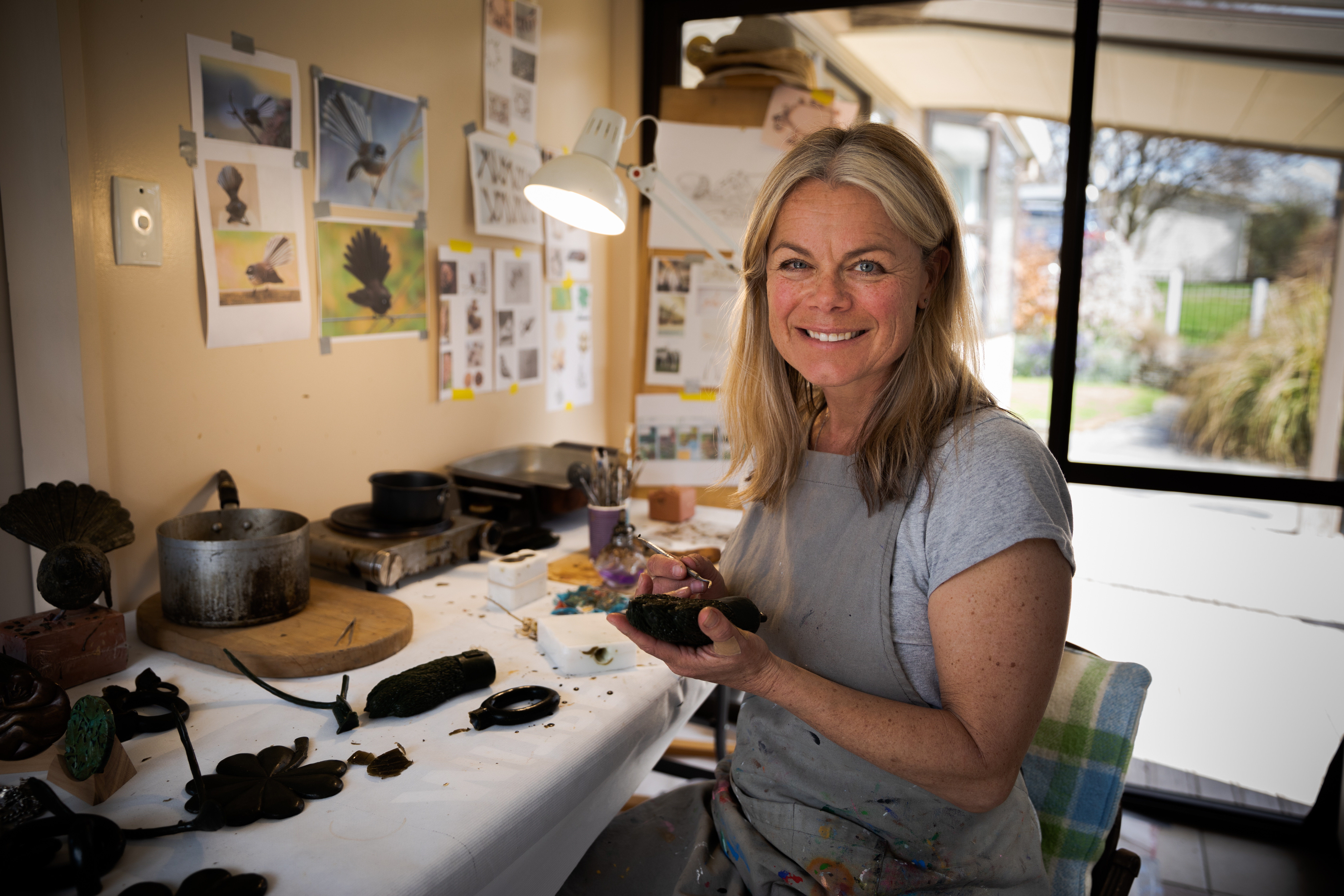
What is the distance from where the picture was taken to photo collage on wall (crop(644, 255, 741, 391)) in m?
2.69

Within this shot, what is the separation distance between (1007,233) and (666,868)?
547cm

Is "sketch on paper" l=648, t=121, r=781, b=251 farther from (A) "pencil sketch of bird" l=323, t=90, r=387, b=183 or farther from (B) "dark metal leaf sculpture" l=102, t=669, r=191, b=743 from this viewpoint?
(B) "dark metal leaf sculpture" l=102, t=669, r=191, b=743

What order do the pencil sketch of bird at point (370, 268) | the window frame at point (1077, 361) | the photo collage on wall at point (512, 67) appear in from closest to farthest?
the pencil sketch of bird at point (370, 268), the window frame at point (1077, 361), the photo collage on wall at point (512, 67)

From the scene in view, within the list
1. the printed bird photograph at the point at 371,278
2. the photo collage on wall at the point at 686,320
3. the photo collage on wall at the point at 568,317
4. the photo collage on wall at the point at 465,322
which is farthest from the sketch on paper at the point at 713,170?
the printed bird photograph at the point at 371,278

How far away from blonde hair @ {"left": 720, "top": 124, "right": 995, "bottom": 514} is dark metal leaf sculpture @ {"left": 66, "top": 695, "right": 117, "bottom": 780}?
922 mm

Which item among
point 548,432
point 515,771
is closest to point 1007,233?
point 548,432

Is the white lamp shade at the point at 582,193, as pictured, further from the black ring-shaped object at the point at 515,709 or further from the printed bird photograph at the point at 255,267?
the black ring-shaped object at the point at 515,709

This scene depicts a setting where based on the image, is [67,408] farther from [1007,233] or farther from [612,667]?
[1007,233]

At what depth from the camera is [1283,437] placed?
4.73 metres

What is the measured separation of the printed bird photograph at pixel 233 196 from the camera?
1598mm

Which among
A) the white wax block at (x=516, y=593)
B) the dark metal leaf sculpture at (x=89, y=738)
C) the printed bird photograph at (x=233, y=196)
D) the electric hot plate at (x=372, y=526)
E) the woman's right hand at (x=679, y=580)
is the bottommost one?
the white wax block at (x=516, y=593)

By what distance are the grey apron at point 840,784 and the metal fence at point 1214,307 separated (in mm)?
5146

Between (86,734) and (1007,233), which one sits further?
(1007,233)

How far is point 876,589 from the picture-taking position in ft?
3.66
